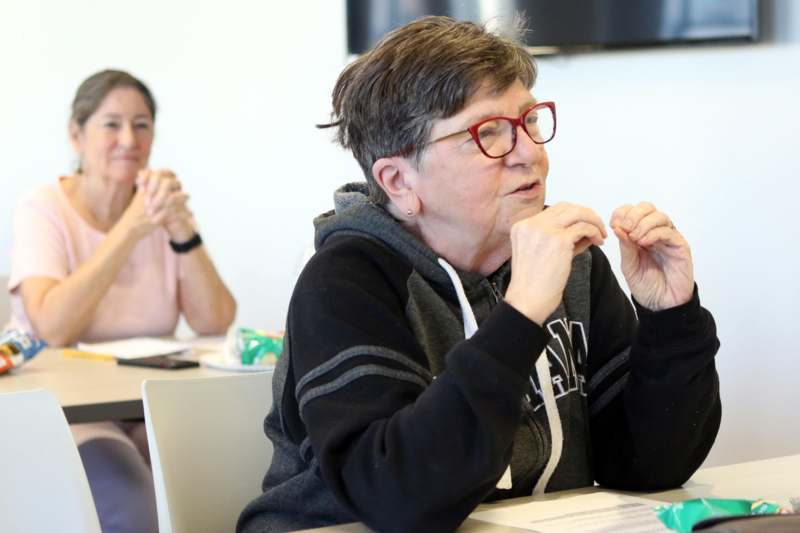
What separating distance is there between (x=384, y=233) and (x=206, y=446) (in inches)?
16.7

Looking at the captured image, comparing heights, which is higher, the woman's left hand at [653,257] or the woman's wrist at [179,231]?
the woman's left hand at [653,257]

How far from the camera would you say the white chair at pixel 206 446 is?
1540 mm

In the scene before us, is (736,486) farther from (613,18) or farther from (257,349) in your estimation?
(613,18)

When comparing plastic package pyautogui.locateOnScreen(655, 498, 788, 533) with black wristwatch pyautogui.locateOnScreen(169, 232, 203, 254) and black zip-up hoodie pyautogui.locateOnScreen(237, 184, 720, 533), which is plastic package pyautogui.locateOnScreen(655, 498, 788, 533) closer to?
black zip-up hoodie pyautogui.locateOnScreen(237, 184, 720, 533)

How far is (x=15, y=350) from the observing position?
228 centimetres

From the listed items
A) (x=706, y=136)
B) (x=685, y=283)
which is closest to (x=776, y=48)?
(x=706, y=136)

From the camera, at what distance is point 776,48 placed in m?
2.74

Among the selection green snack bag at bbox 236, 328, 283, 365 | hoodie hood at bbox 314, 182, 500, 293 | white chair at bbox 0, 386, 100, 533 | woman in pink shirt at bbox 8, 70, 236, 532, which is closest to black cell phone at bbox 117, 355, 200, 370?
green snack bag at bbox 236, 328, 283, 365

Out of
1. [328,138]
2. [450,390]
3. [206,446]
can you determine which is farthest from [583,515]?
[328,138]

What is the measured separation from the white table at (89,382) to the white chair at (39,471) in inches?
16.9

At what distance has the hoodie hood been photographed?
139cm

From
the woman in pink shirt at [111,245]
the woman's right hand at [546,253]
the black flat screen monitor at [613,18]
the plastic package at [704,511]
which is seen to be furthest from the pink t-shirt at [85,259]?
the plastic package at [704,511]

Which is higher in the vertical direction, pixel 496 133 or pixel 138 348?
pixel 496 133

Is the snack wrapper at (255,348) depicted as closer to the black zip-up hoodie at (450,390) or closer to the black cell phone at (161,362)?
the black cell phone at (161,362)
